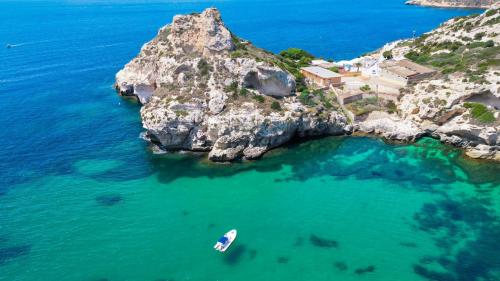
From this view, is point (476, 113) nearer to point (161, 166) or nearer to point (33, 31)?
point (161, 166)

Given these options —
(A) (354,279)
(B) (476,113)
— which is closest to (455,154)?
(B) (476,113)

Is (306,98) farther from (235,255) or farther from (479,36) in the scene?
(479,36)

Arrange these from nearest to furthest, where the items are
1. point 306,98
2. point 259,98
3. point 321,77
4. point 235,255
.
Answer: point 235,255 → point 259,98 → point 306,98 → point 321,77

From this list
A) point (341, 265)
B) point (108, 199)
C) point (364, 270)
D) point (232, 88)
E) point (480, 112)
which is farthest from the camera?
point (232, 88)

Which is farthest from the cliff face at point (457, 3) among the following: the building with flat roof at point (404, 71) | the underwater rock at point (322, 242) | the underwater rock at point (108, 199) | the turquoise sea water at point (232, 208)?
the underwater rock at point (108, 199)

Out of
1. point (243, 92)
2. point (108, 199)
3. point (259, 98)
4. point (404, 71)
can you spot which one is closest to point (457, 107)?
point (404, 71)

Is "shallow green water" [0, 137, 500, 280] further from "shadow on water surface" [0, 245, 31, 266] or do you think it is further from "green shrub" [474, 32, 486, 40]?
"green shrub" [474, 32, 486, 40]

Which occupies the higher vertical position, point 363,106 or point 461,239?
point 363,106
